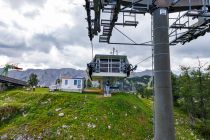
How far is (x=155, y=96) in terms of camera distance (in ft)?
66.0

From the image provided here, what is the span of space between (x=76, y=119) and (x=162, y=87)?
93.1ft

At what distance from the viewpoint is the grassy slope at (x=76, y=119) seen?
43844 mm

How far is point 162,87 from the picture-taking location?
19875mm

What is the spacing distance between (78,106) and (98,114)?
14.4 feet

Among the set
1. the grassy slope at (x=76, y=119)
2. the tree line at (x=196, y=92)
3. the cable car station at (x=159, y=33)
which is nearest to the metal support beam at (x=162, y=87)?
the cable car station at (x=159, y=33)

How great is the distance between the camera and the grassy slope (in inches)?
1726

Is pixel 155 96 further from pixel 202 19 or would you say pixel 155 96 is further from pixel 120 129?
pixel 120 129

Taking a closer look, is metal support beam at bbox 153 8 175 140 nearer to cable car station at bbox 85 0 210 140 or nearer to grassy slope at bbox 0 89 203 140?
cable car station at bbox 85 0 210 140

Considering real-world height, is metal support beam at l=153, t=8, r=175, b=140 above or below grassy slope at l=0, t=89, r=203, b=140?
above

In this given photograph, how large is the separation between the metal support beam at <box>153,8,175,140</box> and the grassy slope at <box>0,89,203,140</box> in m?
23.6

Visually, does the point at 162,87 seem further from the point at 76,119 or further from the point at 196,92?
the point at 196,92

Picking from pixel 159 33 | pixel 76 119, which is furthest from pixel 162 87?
pixel 76 119

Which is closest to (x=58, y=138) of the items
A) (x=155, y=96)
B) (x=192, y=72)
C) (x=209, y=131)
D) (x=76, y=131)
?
(x=76, y=131)

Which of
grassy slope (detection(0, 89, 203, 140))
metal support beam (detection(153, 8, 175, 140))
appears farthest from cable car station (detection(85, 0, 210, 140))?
grassy slope (detection(0, 89, 203, 140))
